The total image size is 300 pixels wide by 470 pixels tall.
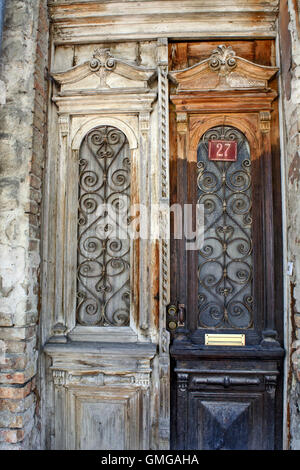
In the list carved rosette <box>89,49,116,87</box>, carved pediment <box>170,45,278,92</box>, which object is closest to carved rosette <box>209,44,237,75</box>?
carved pediment <box>170,45,278,92</box>

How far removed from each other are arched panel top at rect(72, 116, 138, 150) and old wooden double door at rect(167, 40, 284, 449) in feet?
1.23

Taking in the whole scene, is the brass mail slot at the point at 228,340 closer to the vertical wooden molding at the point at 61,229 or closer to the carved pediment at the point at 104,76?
the vertical wooden molding at the point at 61,229

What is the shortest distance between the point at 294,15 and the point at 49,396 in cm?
361

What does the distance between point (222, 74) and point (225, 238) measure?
1.40m

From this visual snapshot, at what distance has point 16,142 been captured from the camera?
2574 mm

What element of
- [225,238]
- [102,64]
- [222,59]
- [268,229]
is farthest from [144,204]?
[222,59]

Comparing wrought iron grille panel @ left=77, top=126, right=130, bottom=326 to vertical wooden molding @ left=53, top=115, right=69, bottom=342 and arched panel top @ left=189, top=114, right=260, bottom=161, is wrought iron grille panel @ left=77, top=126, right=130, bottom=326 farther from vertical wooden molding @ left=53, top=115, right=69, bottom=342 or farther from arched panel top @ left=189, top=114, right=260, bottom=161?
arched panel top @ left=189, top=114, right=260, bottom=161

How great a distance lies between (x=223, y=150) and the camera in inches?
113

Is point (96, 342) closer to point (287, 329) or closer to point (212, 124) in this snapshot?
point (287, 329)

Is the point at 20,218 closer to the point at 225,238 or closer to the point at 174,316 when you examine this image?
the point at 174,316

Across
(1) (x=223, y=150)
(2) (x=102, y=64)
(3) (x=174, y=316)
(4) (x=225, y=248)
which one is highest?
(2) (x=102, y=64)

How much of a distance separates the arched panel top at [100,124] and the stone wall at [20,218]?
334 mm

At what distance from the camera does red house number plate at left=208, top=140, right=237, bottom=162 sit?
285 centimetres

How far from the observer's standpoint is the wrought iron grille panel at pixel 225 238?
278 cm
